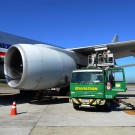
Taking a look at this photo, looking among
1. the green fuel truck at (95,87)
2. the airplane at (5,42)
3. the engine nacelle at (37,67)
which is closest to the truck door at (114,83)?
the green fuel truck at (95,87)

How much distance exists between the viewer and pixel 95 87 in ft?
44.5

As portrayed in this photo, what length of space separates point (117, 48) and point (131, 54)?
224 centimetres

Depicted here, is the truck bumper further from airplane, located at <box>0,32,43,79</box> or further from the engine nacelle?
airplane, located at <box>0,32,43,79</box>

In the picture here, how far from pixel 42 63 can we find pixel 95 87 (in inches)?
145

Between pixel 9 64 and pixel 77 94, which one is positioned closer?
pixel 77 94

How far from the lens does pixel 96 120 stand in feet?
35.2

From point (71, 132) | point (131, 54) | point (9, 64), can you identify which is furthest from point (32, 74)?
point (131, 54)

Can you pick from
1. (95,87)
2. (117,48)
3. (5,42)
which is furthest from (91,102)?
(117,48)

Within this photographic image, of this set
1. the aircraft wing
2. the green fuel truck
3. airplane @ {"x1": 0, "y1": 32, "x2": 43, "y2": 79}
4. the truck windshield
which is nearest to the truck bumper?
the green fuel truck

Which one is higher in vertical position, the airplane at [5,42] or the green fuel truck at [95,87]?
the airplane at [5,42]

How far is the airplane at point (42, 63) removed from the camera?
1550 centimetres

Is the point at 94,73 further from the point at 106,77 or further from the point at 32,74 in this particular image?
the point at 32,74

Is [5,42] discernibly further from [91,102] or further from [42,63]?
[91,102]

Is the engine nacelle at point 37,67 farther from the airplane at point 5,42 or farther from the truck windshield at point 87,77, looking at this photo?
the truck windshield at point 87,77
